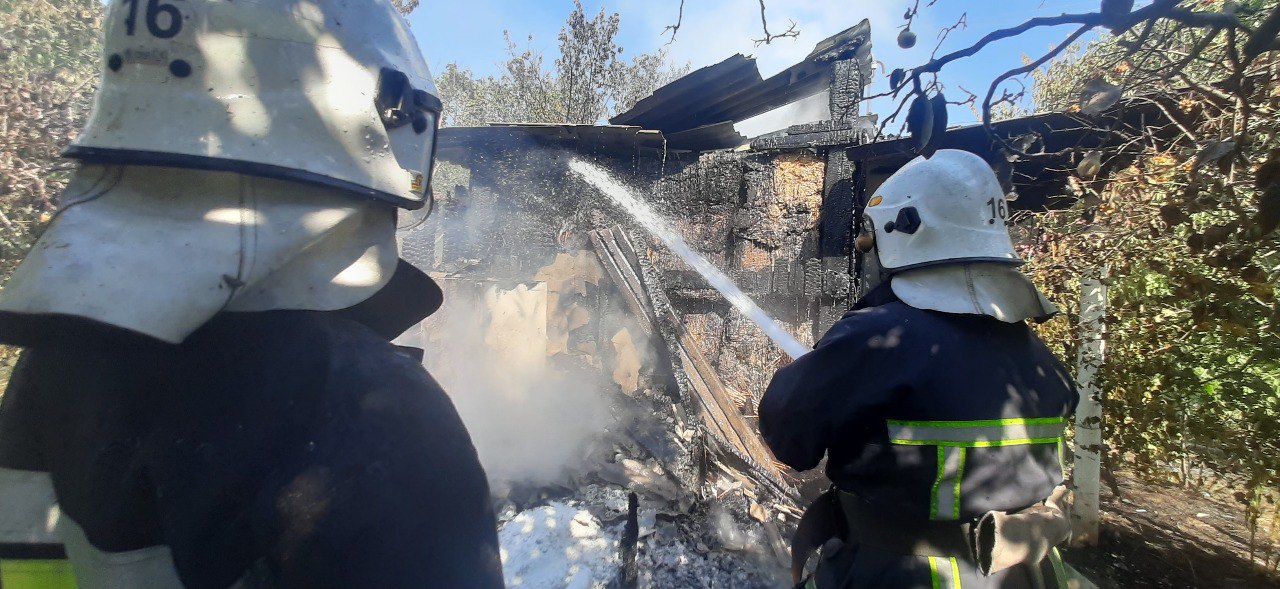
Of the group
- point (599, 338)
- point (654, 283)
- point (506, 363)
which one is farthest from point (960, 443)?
point (506, 363)

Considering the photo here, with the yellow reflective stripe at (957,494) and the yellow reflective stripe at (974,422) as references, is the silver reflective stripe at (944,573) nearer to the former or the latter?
the yellow reflective stripe at (957,494)

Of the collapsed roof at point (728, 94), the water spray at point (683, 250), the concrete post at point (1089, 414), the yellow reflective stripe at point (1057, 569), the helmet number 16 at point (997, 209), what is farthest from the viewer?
the water spray at point (683, 250)

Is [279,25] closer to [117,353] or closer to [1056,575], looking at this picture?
[117,353]

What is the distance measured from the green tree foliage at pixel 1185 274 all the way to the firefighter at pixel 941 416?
812 millimetres

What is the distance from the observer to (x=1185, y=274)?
2.98 m

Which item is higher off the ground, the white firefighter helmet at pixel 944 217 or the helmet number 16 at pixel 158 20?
the helmet number 16 at pixel 158 20

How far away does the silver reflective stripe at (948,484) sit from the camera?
1.69 meters

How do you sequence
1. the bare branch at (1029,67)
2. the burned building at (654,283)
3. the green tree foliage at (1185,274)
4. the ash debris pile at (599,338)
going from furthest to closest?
the ash debris pile at (599,338) < the burned building at (654,283) < the green tree foliage at (1185,274) < the bare branch at (1029,67)

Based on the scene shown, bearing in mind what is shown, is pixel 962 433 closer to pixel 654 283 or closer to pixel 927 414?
pixel 927 414

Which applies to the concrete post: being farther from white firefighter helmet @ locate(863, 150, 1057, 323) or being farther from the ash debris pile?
white firefighter helmet @ locate(863, 150, 1057, 323)

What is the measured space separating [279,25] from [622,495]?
4934 mm

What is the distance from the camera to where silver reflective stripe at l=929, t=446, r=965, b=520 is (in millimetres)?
1693

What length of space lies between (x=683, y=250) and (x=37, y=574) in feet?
19.6

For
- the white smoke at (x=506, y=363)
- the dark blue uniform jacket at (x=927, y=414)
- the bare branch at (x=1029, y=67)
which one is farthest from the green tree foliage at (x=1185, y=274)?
the white smoke at (x=506, y=363)
